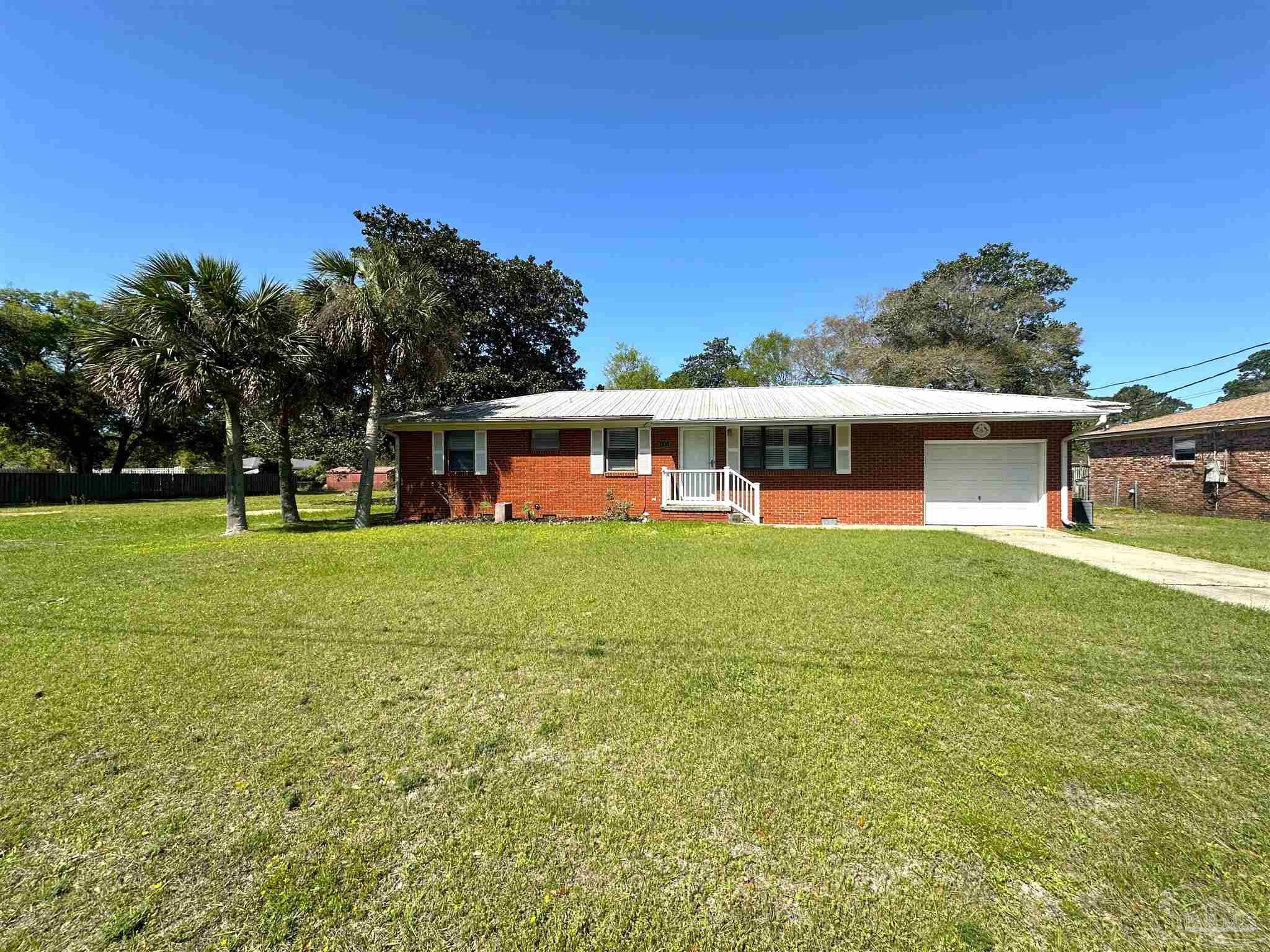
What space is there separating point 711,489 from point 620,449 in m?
2.60

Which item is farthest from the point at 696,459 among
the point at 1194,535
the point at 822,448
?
the point at 1194,535

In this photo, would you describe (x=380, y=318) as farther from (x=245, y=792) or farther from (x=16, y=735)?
(x=245, y=792)

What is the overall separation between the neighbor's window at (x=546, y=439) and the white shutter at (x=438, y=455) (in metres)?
2.57

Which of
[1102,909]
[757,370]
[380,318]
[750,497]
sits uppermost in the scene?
[757,370]

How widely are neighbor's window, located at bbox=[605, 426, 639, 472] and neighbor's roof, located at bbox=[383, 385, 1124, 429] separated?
0.52m

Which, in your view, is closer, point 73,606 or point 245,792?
point 245,792

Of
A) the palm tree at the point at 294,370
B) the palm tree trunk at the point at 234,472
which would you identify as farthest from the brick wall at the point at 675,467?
the palm tree trunk at the point at 234,472

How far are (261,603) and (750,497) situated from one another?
10100mm

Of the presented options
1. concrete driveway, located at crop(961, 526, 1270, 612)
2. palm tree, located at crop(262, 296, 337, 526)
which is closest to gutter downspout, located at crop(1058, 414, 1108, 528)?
concrete driveway, located at crop(961, 526, 1270, 612)

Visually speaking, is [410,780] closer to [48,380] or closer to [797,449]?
[797,449]

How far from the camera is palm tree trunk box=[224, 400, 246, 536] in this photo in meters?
12.0

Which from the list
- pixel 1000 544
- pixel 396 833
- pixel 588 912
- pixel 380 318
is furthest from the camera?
pixel 380 318

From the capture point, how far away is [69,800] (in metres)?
2.44

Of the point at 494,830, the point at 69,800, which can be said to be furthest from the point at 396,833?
the point at 69,800
